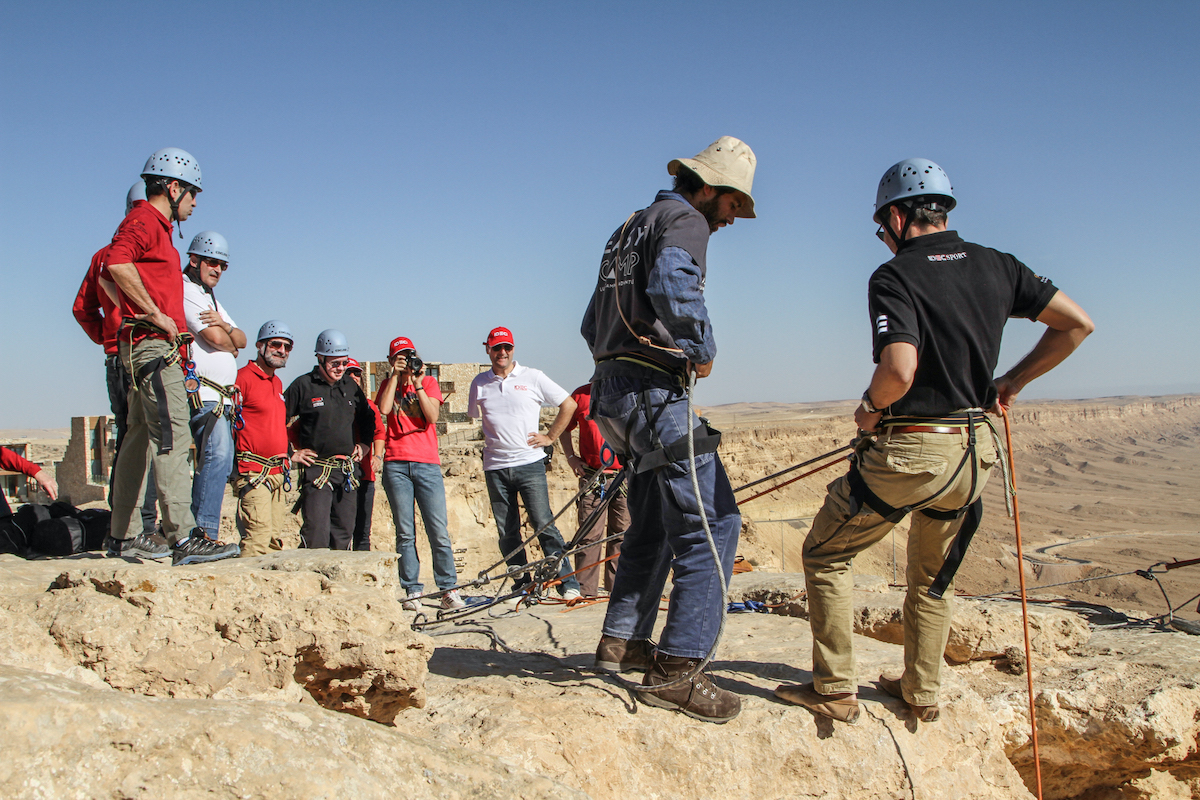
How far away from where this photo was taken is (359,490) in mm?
6441

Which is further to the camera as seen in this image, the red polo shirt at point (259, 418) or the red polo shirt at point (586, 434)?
the red polo shirt at point (586, 434)

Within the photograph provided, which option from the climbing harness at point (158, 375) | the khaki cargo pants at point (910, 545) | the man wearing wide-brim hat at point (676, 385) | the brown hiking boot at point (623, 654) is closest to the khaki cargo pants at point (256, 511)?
the climbing harness at point (158, 375)

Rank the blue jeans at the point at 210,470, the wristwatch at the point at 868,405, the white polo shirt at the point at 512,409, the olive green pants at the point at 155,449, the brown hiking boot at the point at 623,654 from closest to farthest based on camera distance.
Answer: the wristwatch at the point at 868,405 → the brown hiking boot at the point at 623,654 → the olive green pants at the point at 155,449 → the blue jeans at the point at 210,470 → the white polo shirt at the point at 512,409

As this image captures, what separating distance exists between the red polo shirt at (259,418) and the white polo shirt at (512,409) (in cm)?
139

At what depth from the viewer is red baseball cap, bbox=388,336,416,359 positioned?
6.19 metres

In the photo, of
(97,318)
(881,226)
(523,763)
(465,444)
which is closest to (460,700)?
(523,763)

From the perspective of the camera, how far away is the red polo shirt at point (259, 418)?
556 centimetres

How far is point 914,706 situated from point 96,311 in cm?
433

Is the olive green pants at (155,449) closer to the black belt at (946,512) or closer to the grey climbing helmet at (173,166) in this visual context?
the grey climbing helmet at (173,166)

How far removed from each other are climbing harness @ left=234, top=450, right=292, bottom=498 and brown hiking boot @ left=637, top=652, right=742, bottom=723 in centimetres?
351

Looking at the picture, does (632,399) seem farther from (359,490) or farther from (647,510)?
(359,490)

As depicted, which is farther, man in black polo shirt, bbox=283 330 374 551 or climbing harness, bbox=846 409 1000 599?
man in black polo shirt, bbox=283 330 374 551

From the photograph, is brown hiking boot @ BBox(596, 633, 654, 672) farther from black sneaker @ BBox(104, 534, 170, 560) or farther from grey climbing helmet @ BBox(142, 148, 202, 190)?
grey climbing helmet @ BBox(142, 148, 202, 190)

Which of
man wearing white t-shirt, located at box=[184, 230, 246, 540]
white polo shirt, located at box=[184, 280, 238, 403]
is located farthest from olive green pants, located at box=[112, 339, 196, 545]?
white polo shirt, located at box=[184, 280, 238, 403]
